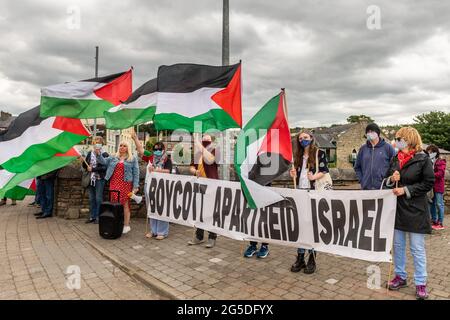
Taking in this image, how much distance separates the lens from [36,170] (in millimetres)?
7160

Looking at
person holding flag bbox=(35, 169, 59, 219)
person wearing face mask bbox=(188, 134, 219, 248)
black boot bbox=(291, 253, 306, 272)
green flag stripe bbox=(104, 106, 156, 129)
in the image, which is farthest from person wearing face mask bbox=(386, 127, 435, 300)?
person holding flag bbox=(35, 169, 59, 219)

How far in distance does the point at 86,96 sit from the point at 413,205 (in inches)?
265

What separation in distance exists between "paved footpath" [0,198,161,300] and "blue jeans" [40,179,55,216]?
3.85 feet

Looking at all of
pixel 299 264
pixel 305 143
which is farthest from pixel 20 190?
pixel 305 143

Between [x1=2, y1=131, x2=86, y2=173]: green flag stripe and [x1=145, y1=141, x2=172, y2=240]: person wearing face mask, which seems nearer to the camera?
[x1=145, y1=141, x2=172, y2=240]: person wearing face mask

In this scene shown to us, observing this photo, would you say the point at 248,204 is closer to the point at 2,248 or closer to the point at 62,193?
the point at 2,248

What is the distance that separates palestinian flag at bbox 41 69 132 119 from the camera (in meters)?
7.04

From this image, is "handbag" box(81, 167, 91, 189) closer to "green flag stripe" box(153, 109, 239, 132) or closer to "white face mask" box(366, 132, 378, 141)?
"green flag stripe" box(153, 109, 239, 132)

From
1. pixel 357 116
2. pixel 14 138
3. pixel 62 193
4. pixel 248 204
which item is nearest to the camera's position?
pixel 248 204

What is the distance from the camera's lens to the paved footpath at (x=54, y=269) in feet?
13.5

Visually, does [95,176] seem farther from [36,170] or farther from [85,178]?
[36,170]
